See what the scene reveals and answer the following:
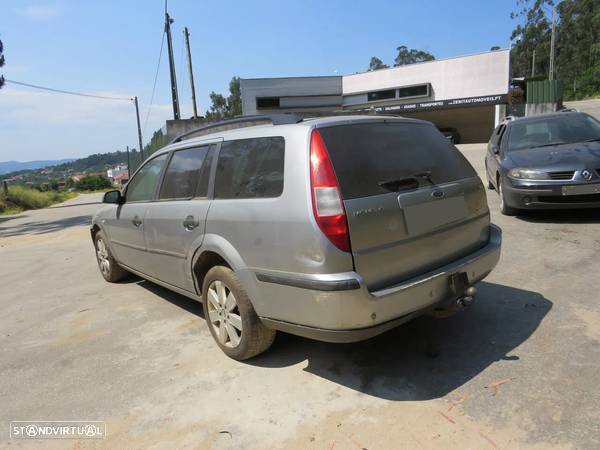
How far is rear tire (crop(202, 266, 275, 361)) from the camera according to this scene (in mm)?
3158

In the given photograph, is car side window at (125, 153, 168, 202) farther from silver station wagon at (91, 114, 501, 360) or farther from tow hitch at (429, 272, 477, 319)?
tow hitch at (429, 272, 477, 319)

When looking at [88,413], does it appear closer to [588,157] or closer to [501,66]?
[588,157]

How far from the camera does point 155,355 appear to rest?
3.68 m

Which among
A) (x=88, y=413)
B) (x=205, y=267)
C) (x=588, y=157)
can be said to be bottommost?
(x=88, y=413)

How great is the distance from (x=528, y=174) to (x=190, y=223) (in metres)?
4.99

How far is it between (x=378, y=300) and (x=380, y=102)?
34759 millimetres

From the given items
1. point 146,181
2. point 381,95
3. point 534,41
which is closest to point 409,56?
point 534,41

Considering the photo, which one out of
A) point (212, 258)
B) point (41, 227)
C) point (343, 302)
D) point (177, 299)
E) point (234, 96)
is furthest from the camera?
point (234, 96)

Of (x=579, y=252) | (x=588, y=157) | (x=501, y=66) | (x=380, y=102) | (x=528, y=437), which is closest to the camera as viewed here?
(x=528, y=437)

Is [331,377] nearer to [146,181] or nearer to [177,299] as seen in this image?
[177,299]

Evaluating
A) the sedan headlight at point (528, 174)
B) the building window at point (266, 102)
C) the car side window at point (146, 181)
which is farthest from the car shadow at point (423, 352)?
the building window at point (266, 102)

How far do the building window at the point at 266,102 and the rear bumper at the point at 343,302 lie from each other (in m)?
35.6

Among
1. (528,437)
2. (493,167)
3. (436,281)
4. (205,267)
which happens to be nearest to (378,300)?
(436,281)

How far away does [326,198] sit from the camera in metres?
2.68
